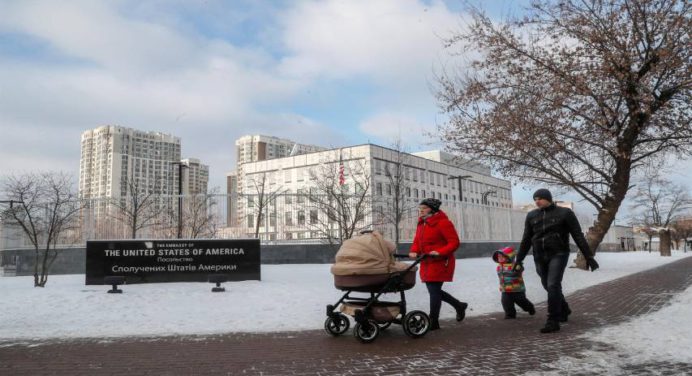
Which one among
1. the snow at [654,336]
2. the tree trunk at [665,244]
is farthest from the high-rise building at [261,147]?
the snow at [654,336]

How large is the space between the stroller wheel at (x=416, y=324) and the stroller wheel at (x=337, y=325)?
823mm

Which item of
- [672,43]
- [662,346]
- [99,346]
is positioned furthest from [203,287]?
A: [672,43]

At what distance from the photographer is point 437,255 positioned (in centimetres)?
668

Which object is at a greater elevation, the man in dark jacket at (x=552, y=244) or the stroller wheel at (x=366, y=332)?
the man in dark jacket at (x=552, y=244)

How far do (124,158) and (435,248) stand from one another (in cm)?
4765

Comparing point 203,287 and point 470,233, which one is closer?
point 203,287

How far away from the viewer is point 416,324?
657 centimetres

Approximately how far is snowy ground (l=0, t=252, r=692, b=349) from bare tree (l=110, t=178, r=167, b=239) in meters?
10.6

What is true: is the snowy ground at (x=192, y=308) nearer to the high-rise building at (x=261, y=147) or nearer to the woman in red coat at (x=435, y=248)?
the woman in red coat at (x=435, y=248)

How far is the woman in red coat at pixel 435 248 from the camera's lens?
6.79m

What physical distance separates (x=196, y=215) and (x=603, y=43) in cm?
1734

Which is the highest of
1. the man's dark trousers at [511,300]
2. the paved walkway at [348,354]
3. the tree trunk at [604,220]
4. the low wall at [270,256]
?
the tree trunk at [604,220]

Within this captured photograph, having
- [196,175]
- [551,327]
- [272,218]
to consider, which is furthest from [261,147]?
[551,327]

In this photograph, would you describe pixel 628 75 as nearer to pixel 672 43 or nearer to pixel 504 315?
pixel 672 43
